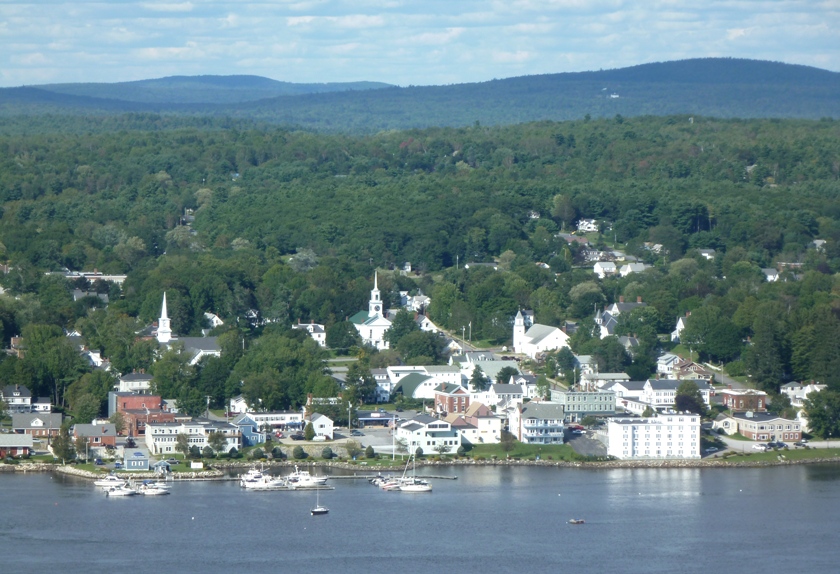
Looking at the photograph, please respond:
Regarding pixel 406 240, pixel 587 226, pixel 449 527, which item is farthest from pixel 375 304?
pixel 587 226

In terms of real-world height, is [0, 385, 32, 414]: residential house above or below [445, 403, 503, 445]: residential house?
above

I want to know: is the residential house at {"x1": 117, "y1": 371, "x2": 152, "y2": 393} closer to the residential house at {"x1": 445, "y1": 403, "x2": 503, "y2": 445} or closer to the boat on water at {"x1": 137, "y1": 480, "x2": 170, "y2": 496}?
the residential house at {"x1": 445, "y1": 403, "x2": 503, "y2": 445}

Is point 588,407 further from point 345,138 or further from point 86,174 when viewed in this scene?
point 345,138

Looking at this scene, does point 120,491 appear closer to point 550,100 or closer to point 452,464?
point 452,464

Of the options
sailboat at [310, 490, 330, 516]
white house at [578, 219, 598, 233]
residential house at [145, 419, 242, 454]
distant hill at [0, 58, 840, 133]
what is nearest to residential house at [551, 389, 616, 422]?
residential house at [145, 419, 242, 454]

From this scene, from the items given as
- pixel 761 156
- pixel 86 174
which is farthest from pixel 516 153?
pixel 86 174

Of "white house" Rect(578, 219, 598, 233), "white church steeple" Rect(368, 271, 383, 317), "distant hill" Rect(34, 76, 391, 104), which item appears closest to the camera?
"white church steeple" Rect(368, 271, 383, 317)

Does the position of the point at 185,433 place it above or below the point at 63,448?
above

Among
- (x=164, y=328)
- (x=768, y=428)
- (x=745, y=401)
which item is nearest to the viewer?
(x=768, y=428)
